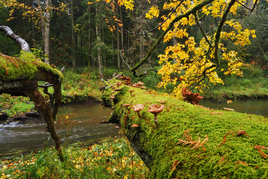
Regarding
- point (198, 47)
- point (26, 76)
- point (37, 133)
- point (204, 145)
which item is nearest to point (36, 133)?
point (37, 133)

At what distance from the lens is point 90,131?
673cm

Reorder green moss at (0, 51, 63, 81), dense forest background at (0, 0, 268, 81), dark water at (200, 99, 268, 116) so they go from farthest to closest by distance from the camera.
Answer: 1. dense forest background at (0, 0, 268, 81)
2. dark water at (200, 99, 268, 116)
3. green moss at (0, 51, 63, 81)

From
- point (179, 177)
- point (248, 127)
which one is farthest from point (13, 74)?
point (248, 127)

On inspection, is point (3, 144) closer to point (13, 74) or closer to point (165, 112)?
point (13, 74)

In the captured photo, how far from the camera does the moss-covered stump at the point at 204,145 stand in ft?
2.76

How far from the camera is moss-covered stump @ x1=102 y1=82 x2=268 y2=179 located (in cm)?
84

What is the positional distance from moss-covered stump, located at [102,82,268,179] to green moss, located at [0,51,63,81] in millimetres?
1593

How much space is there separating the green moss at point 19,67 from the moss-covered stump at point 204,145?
1.59 meters

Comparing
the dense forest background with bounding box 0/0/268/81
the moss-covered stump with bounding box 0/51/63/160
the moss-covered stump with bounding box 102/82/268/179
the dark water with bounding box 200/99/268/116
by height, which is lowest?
the dark water with bounding box 200/99/268/116

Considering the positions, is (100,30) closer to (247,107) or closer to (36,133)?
(36,133)

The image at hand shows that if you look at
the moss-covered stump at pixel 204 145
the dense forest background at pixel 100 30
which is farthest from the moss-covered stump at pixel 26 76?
the dense forest background at pixel 100 30

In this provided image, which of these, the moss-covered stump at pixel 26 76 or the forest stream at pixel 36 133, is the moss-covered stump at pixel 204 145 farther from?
the forest stream at pixel 36 133

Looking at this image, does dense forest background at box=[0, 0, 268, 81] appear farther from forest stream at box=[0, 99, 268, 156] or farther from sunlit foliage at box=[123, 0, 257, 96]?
sunlit foliage at box=[123, 0, 257, 96]

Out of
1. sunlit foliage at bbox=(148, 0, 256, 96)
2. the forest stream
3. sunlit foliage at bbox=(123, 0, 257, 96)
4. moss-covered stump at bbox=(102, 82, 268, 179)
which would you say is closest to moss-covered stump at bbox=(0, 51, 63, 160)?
moss-covered stump at bbox=(102, 82, 268, 179)
